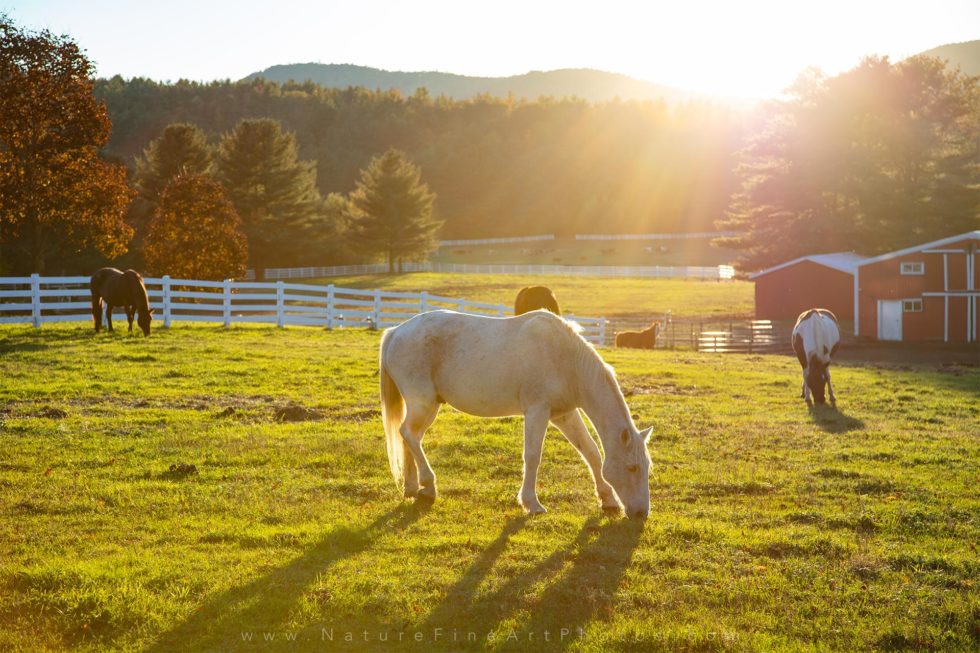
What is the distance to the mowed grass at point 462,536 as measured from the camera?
569cm

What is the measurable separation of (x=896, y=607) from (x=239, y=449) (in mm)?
7464

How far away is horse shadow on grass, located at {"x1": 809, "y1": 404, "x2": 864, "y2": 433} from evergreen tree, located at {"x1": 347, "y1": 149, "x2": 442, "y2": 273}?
5799 centimetres

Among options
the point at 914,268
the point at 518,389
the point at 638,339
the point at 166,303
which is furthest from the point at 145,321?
the point at 914,268

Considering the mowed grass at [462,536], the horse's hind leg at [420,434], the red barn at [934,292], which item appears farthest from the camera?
the red barn at [934,292]

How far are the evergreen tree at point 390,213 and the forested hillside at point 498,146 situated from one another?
3876cm

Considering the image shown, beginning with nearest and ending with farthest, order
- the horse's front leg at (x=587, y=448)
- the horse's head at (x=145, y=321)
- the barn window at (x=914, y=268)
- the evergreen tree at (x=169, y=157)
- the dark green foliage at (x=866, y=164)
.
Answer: the horse's front leg at (x=587, y=448), the horse's head at (x=145, y=321), the barn window at (x=914, y=268), the dark green foliage at (x=866, y=164), the evergreen tree at (x=169, y=157)

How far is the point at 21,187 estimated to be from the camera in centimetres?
2666

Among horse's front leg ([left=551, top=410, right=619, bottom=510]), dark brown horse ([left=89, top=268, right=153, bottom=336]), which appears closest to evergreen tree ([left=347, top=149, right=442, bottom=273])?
dark brown horse ([left=89, top=268, right=153, bottom=336])

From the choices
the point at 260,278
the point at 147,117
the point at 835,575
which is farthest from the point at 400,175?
the point at 835,575

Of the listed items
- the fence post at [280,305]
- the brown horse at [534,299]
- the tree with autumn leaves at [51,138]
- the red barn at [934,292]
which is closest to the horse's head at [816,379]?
the brown horse at [534,299]

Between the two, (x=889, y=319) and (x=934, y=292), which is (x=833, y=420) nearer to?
(x=934, y=292)

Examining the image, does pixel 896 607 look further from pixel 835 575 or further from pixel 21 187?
pixel 21 187

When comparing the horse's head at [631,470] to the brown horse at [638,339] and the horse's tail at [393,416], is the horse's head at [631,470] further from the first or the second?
the brown horse at [638,339]

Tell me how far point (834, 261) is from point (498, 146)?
8690 centimetres
